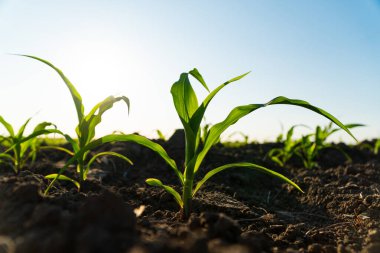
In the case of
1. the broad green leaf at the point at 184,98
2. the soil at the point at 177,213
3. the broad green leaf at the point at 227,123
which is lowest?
the soil at the point at 177,213

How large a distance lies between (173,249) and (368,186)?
277 centimetres

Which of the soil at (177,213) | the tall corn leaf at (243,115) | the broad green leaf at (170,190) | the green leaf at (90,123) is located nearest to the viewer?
the soil at (177,213)

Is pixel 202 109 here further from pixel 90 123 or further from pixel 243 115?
pixel 90 123

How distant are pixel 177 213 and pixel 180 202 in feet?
0.18

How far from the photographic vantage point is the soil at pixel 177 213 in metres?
1.01

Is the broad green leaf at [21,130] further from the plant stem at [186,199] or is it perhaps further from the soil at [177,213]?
the plant stem at [186,199]

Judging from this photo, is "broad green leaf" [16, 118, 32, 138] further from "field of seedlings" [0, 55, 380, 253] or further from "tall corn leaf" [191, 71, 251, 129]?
"tall corn leaf" [191, 71, 251, 129]

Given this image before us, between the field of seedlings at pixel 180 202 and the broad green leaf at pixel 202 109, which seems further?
the broad green leaf at pixel 202 109

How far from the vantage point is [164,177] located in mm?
3691

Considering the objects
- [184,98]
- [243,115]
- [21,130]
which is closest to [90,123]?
[184,98]

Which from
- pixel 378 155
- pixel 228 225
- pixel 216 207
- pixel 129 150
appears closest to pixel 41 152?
pixel 129 150

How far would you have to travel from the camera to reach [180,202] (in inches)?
74.9

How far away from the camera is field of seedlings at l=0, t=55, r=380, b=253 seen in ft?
3.48

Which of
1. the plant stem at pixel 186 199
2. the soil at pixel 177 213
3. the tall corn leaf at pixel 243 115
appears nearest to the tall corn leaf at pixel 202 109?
the tall corn leaf at pixel 243 115
